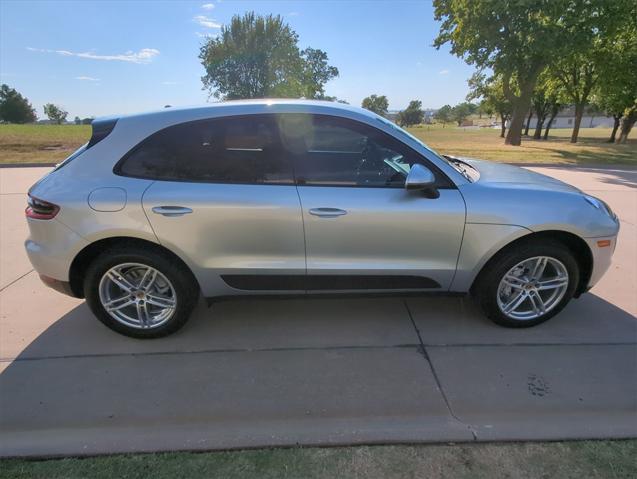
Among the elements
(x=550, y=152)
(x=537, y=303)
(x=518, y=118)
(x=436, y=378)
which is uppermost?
(x=537, y=303)

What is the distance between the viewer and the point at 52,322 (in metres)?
3.45

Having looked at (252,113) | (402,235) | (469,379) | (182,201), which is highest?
(252,113)

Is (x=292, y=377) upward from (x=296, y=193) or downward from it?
downward


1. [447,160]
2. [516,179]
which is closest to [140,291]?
[447,160]

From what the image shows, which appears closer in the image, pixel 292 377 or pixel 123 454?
pixel 123 454

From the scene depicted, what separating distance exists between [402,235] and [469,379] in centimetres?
103

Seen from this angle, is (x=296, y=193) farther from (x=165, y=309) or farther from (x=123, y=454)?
(x=123, y=454)

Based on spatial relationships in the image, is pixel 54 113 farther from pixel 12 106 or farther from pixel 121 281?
pixel 121 281

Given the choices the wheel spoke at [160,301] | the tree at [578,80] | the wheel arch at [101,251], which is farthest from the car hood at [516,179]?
the tree at [578,80]

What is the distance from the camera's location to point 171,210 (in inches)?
113

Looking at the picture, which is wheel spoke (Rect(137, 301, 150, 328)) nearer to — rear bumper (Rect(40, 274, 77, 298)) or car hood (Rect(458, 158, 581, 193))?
rear bumper (Rect(40, 274, 77, 298))

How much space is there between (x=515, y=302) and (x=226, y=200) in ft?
7.55

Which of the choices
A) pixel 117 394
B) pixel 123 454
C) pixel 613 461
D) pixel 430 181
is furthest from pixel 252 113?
pixel 613 461

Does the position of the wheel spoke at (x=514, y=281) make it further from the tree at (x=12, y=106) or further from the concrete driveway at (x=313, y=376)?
the tree at (x=12, y=106)
